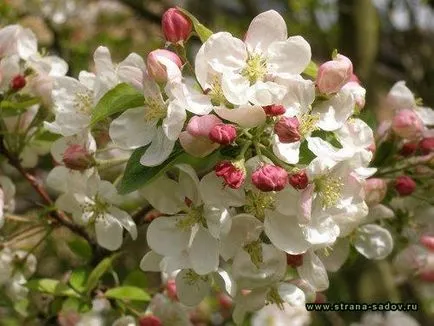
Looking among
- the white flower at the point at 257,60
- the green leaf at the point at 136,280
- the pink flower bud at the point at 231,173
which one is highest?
the white flower at the point at 257,60

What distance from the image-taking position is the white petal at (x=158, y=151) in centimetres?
126

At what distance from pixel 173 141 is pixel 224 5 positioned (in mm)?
3723

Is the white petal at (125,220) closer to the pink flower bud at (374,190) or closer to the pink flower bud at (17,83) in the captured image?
the pink flower bud at (17,83)

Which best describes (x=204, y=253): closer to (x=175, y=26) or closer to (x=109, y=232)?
(x=109, y=232)

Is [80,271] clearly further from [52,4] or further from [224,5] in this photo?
[224,5]

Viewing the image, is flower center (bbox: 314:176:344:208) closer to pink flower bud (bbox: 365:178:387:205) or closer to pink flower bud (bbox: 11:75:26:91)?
pink flower bud (bbox: 365:178:387:205)

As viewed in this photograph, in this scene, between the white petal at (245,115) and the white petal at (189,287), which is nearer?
the white petal at (245,115)

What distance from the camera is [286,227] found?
4.23 ft

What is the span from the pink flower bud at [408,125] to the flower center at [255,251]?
1.67 ft

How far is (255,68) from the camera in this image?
52.2 inches

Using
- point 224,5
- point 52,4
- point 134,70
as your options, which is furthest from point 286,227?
point 224,5

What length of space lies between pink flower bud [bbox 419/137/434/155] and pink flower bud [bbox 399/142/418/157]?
1 cm

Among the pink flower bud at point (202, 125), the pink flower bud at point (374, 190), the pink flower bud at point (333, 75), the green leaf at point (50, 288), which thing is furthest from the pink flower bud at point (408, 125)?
the green leaf at point (50, 288)

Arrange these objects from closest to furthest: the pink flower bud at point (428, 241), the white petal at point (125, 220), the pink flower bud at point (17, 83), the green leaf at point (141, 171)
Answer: the green leaf at point (141, 171) → the white petal at point (125, 220) → the pink flower bud at point (17, 83) → the pink flower bud at point (428, 241)
